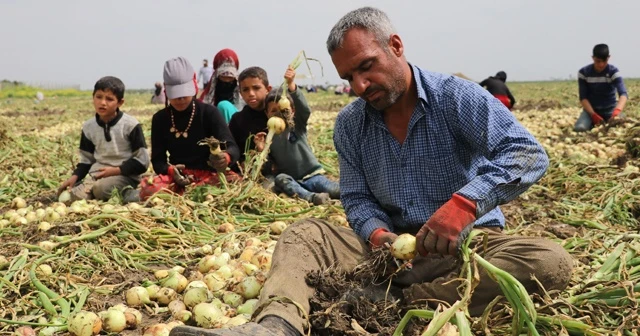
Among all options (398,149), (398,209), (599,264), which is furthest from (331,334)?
(599,264)

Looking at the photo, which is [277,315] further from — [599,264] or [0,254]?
[0,254]

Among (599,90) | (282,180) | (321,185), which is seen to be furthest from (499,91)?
(282,180)

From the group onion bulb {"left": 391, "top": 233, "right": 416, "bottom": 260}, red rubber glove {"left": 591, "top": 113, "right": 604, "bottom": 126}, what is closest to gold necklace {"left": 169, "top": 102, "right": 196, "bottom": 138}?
onion bulb {"left": 391, "top": 233, "right": 416, "bottom": 260}

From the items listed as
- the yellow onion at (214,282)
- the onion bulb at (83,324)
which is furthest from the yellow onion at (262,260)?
the onion bulb at (83,324)

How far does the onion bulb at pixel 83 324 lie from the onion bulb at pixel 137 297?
337 millimetres

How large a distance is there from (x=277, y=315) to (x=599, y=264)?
4.99ft

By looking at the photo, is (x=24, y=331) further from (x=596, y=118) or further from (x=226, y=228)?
(x=596, y=118)

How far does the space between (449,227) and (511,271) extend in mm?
325

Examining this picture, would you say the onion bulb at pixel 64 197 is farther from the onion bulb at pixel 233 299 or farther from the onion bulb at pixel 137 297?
the onion bulb at pixel 233 299

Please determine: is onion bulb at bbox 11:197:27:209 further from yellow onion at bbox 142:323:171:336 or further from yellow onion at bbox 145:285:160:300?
yellow onion at bbox 142:323:171:336

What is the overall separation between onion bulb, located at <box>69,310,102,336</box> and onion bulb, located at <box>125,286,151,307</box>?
0.34 meters

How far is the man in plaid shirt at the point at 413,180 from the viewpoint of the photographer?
6.69 feet

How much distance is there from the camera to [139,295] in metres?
2.69

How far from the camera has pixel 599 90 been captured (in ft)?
27.8
